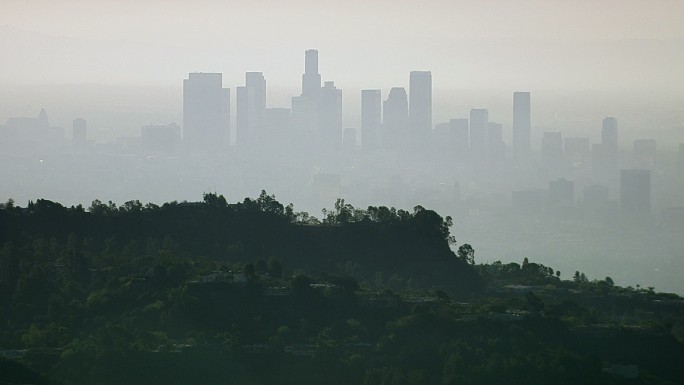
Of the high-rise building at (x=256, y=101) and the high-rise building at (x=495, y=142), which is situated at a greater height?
the high-rise building at (x=256, y=101)

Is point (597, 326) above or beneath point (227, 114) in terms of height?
beneath

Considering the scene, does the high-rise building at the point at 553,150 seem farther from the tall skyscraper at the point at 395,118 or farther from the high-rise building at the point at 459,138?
the tall skyscraper at the point at 395,118

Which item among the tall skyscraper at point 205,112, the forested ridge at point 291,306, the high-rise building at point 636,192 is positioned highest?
the tall skyscraper at point 205,112

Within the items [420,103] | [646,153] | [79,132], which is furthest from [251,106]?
[646,153]

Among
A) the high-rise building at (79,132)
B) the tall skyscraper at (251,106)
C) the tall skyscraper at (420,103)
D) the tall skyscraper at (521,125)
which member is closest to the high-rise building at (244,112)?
the tall skyscraper at (251,106)

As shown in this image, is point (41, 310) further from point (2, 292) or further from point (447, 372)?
point (447, 372)

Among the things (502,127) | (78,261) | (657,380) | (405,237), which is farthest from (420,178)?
(657,380)

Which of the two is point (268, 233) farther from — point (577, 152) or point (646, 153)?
point (577, 152)

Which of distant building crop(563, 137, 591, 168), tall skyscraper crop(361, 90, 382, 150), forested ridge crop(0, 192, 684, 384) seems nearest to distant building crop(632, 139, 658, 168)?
distant building crop(563, 137, 591, 168)
